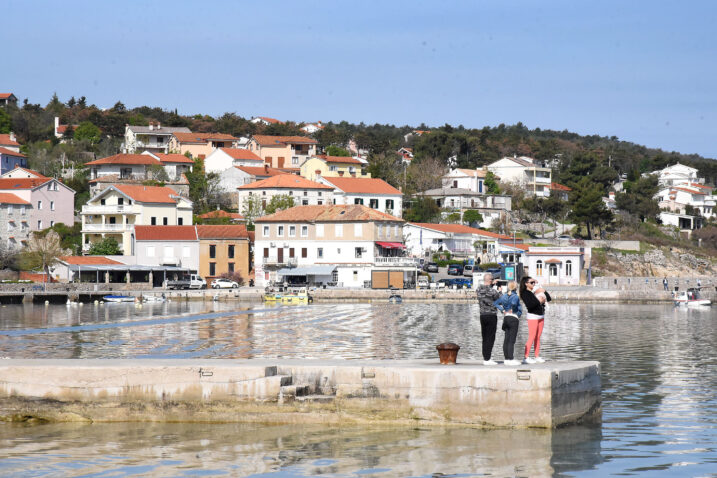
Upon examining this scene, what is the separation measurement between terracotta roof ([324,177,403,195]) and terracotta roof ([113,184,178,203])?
61.1ft

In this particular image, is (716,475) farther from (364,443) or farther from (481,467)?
(364,443)

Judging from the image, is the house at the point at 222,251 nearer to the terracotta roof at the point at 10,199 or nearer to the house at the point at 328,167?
the terracotta roof at the point at 10,199

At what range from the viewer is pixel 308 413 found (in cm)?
1817

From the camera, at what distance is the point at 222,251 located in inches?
3388

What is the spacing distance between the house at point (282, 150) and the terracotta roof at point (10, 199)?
43.5 m

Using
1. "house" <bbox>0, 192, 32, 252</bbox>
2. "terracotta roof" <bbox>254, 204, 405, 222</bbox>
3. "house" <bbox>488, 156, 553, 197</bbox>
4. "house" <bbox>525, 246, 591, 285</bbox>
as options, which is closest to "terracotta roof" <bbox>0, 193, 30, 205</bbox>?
"house" <bbox>0, 192, 32, 252</bbox>

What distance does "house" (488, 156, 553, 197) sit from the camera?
5153 inches

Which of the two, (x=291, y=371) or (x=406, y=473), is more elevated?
(x=291, y=371)

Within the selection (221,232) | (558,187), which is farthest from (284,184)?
(558,187)

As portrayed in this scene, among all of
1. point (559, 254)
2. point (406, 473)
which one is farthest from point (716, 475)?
point (559, 254)

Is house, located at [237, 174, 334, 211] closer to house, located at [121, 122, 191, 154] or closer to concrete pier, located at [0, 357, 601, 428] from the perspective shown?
house, located at [121, 122, 191, 154]

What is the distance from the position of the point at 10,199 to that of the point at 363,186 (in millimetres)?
36665

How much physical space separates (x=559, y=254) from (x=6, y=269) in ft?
163

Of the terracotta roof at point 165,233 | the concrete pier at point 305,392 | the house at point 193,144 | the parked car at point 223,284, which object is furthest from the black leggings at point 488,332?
the house at point 193,144
